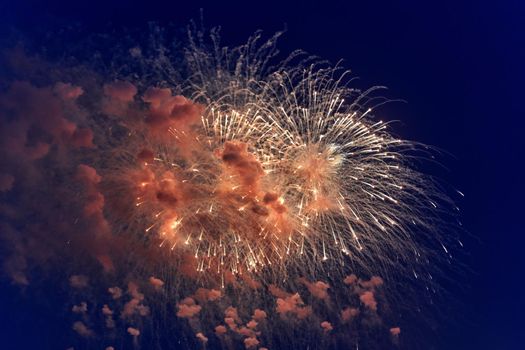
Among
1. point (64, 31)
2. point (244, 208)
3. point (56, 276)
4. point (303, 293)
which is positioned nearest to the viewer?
point (244, 208)

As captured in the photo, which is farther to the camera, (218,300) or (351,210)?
(218,300)

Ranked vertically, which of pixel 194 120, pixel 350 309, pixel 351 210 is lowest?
pixel 350 309

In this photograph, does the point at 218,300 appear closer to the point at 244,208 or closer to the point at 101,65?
the point at 244,208

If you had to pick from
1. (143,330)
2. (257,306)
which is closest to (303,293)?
(257,306)

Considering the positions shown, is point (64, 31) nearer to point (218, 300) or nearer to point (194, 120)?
point (194, 120)

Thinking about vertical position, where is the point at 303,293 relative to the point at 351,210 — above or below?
below

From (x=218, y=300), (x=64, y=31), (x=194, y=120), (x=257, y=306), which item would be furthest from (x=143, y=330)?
(x=64, y=31)

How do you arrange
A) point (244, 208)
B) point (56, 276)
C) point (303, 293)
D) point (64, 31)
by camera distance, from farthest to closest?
point (56, 276)
point (303, 293)
point (64, 31)
point (244, 208)
